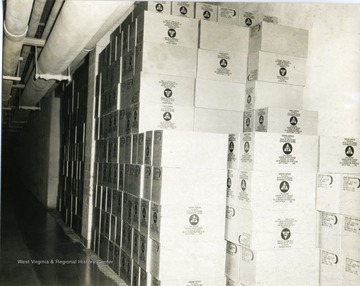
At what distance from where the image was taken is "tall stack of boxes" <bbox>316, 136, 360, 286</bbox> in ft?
8.80

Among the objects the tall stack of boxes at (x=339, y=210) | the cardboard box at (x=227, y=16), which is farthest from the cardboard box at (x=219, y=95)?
the tall stack of boxes at (x=339, y=210)

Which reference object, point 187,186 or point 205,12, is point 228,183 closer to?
point 187,186

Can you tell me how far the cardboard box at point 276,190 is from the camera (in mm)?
2830

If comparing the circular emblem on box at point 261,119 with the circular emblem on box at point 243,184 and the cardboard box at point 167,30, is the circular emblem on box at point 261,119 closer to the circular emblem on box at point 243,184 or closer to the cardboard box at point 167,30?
the circular emblem on box at point 243,184

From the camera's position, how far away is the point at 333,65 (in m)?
3.45

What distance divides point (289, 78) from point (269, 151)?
107cm

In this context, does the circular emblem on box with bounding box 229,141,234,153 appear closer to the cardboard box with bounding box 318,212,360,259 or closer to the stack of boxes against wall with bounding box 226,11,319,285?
the stack of boxes against wall with bounding box 226,11,319,285

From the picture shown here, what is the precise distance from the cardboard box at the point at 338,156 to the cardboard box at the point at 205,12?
166cm

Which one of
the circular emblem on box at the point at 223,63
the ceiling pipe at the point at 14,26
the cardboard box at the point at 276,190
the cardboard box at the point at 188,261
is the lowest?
the cardboard box at the point at 188,261

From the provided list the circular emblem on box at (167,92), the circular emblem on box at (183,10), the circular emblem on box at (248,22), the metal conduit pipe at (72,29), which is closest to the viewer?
the metal conduit pipe at (72,29)

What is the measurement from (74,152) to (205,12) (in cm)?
363

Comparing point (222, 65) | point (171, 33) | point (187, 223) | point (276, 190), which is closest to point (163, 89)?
point (171, 33)

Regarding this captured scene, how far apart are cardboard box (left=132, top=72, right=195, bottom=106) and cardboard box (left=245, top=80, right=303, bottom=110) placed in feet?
1.81

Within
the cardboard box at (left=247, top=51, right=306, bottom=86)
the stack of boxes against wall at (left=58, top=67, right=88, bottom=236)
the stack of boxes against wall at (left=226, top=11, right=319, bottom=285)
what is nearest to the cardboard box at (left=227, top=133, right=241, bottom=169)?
the stack of boxes against wall at (left=226, top=11, right=319, bottom=285)
